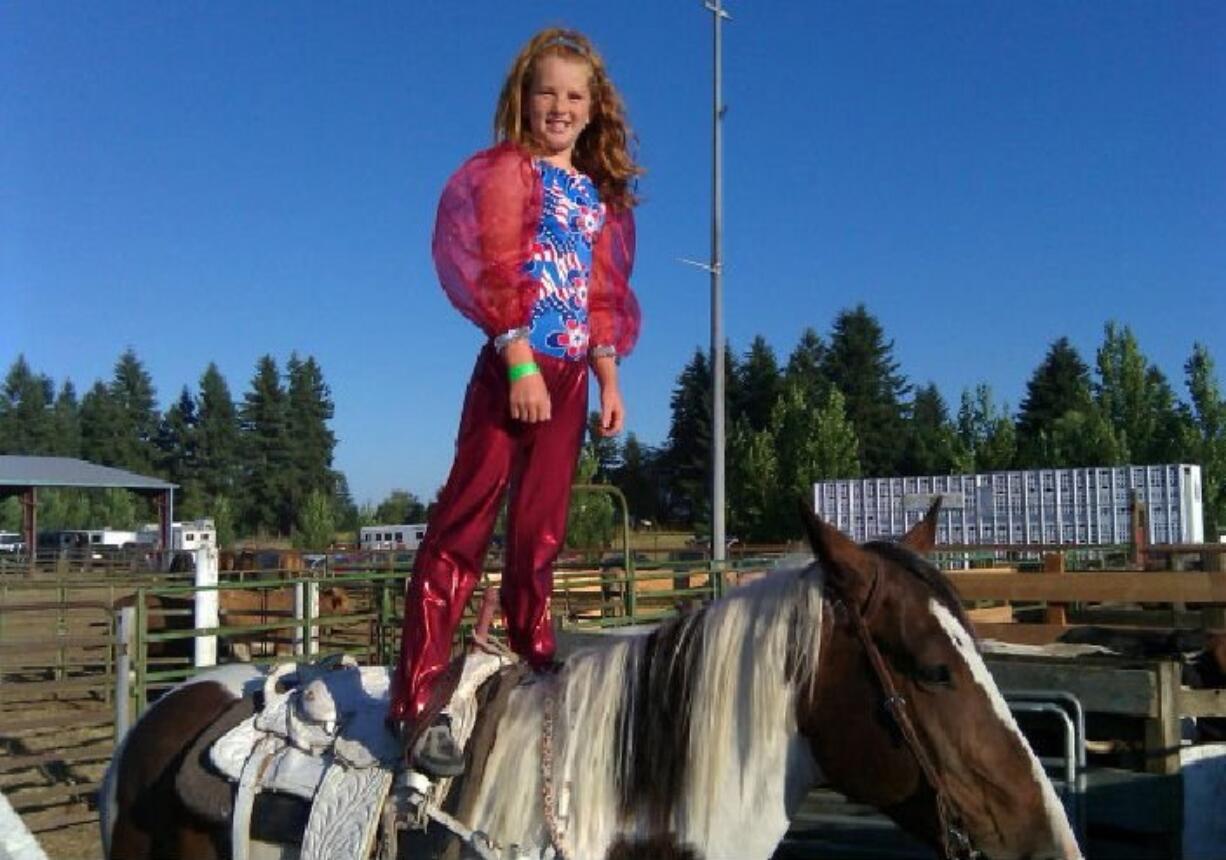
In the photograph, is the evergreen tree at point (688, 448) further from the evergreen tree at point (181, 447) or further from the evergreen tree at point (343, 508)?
the evergreen tree at point (181, 447)

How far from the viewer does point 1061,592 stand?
6.46 m

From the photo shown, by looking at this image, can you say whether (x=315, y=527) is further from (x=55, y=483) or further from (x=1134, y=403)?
(x=1134, y=403)

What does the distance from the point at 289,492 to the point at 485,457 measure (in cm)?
8872

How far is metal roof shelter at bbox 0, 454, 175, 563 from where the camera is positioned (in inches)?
1538

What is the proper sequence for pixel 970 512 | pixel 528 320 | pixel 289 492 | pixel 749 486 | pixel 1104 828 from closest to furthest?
pixel 528 320
pixel 1104 828
pixel 970 512
pixel 749 486
pixel 289 492

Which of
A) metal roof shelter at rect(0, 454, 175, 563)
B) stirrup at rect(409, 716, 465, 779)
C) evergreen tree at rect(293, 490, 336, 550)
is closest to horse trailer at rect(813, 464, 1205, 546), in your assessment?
evergreen tree at rect(293, 490, 336, 550)

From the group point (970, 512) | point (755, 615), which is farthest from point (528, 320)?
point (970, 512)

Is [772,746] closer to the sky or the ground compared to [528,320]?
closer to the ground

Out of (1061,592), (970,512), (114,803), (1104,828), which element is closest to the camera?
(114,803)

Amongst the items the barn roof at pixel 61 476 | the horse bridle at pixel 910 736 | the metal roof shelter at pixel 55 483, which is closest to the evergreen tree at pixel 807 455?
the metal roof shelter at pixel 55 483

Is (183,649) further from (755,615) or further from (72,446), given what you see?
(72,446)

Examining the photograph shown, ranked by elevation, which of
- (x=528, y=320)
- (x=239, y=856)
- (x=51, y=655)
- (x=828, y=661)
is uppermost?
(x=528, y=320)

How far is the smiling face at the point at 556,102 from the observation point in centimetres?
241

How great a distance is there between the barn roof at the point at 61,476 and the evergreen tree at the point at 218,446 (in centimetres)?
3890
